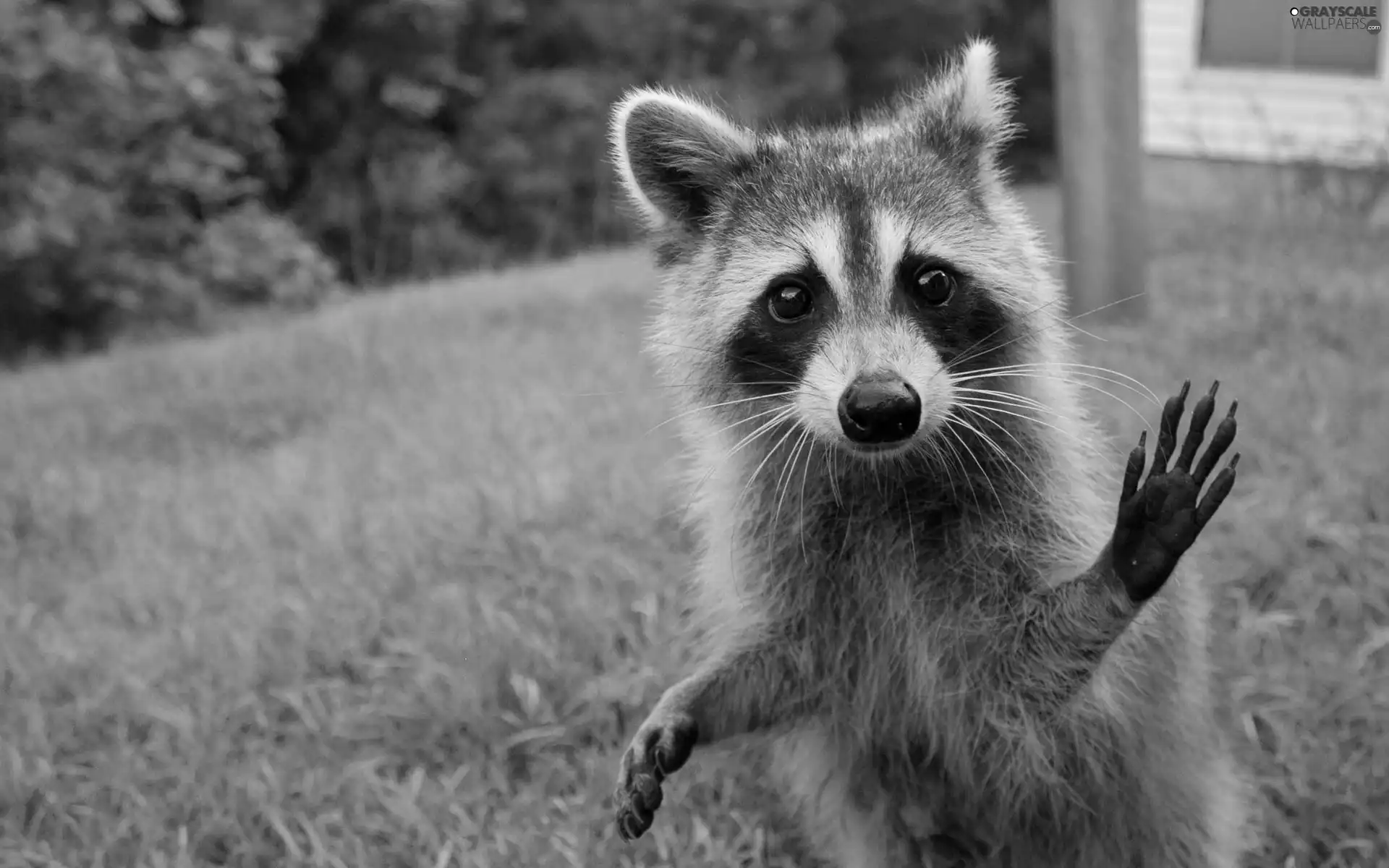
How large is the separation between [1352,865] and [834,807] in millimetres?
1008

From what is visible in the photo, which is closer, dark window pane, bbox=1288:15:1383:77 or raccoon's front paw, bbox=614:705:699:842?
raccoon's front paw, bbox=614:705:699:842

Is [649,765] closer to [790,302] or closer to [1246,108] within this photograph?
[790,302]

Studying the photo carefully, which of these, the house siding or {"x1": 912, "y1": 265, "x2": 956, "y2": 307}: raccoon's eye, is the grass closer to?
{"x1": 912, "y1": 265, "x2": 956, "y2": 307}: raccoon's eye

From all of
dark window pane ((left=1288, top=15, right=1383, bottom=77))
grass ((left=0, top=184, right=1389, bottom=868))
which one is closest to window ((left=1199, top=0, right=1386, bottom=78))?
dark window pane ((left=1288, top=15, right=1383, bottom=77))

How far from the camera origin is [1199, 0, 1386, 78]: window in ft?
25.6

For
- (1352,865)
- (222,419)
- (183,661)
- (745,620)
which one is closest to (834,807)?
(745,620)

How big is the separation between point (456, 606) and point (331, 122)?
9.48 m

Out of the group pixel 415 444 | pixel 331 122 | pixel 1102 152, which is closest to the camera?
pixel 415 444

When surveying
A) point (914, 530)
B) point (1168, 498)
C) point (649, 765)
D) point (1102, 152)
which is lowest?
point (1102, 152)

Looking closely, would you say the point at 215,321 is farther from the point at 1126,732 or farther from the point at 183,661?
the point at 1126,732

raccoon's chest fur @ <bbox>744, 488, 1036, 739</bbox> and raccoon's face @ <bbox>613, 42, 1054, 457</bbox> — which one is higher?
raccoon's face @ <bbox>613, 42, 1054, 457</bbox>

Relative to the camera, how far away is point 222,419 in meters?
5.80

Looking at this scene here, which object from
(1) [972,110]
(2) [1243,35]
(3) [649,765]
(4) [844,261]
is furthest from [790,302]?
(2) [1243,35]

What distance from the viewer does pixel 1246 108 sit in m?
8.45
